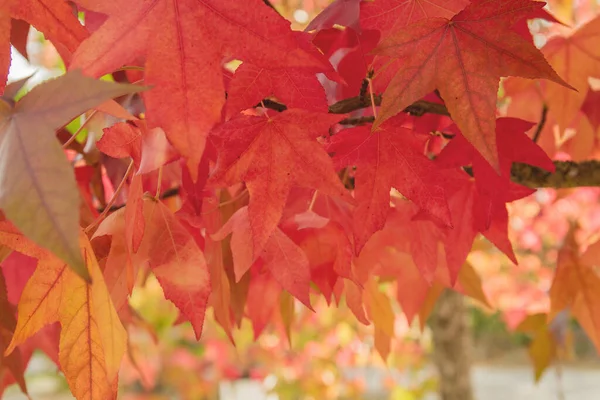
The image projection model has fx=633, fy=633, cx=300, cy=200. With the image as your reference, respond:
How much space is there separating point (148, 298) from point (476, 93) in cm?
323

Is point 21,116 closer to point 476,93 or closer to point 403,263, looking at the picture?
point 476,93

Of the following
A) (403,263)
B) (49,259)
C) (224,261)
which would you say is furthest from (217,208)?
(403,263)

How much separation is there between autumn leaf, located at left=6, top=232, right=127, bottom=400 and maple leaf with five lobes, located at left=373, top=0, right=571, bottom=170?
8.7 inches

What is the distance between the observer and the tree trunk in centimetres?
197

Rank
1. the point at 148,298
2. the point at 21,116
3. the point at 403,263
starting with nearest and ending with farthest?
the point at 21,116, the point at 403,263, the point at 148,298

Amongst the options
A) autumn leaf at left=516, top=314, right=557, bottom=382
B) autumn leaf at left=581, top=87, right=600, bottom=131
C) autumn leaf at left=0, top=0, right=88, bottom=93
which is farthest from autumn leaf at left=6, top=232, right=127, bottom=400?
autumn leaf at left=516, top=314, right=557, bottom=382

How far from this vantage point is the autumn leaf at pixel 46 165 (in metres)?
0.30

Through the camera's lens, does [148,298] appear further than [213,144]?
Yes

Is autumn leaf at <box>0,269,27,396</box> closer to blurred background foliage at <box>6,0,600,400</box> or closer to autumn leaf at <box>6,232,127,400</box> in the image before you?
autumn leaf at <box>6,232,127,400</box>

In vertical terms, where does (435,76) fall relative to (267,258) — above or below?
above

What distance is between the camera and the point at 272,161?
19.0 inches

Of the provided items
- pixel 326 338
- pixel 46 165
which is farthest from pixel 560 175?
pixel 326 338

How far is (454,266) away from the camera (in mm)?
609

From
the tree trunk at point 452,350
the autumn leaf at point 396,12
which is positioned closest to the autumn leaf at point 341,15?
the autumn leaf at point 396,12
